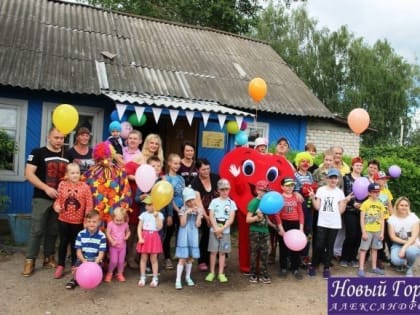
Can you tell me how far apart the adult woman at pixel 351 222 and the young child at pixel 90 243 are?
313 centimetres

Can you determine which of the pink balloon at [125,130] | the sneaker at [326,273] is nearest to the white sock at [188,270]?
the sneaker at [326,273]

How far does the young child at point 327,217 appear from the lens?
507 cm

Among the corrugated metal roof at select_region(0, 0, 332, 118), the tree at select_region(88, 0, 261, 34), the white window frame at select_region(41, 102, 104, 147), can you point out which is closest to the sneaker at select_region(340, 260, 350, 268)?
the corrugated metal roof at select_region(0, 0, 332, 118)

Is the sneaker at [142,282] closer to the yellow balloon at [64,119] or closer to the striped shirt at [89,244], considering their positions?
the striped shirt at [89,244]

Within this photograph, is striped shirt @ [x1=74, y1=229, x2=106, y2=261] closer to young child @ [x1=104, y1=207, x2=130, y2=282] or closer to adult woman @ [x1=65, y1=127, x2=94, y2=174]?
young child @ [x1=104, y1=207, x2=130, y2=282]

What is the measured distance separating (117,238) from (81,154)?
104 centimetres

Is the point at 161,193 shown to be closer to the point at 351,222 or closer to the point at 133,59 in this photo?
the point at 351,222

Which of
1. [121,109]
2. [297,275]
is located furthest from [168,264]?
[121,109]

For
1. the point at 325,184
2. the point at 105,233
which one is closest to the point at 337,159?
the point at 325,184

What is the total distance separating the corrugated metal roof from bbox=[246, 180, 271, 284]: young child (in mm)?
4556

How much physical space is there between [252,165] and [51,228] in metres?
2.41

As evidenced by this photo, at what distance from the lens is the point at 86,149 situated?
4777mm

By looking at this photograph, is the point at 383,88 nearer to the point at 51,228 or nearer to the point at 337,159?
the point at 337,159

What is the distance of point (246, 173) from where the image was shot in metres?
4.94
